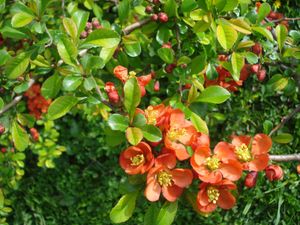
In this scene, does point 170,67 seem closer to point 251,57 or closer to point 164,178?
point 251,57

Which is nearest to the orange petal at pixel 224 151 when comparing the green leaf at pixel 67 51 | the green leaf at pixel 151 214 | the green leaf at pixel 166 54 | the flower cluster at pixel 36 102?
the green leaf at pixel 151 214

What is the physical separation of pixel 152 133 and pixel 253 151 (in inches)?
13.7

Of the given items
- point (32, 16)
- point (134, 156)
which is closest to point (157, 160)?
point (134, 156)

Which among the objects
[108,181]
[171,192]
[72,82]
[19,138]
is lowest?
[108,181]

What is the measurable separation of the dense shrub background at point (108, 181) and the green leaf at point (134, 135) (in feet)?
2.68

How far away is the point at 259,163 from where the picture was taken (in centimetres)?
132

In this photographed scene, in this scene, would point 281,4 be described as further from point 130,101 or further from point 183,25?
point 130,101

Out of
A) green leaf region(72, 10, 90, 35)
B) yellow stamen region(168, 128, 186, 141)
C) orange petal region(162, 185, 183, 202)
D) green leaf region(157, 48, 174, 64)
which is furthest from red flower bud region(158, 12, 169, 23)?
orange petal region(162, 185, 183, 202)

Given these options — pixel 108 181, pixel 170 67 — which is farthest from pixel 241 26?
pixel 108 181

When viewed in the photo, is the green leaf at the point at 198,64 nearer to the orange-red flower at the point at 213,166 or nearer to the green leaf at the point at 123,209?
the orange-red flower at the point at 213,166

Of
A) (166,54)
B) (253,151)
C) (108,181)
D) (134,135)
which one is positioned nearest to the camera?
(134,135)

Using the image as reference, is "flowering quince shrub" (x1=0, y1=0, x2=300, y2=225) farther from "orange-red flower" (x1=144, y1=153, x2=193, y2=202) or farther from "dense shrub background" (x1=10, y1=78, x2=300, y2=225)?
"dense shrub background" (x1=10, y1=78, x2=300, y2=225)

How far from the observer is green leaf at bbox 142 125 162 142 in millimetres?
1148

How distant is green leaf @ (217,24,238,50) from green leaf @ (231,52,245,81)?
112 mm
